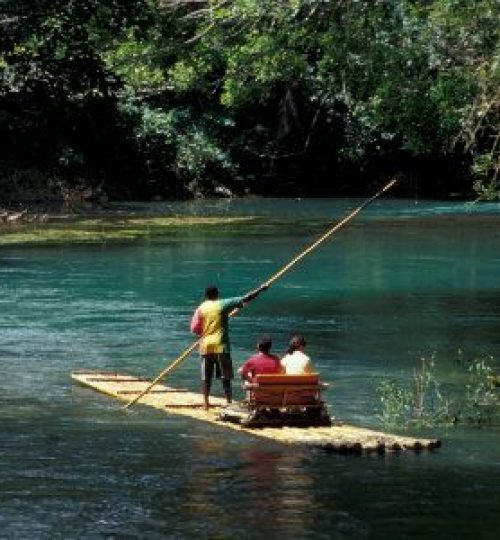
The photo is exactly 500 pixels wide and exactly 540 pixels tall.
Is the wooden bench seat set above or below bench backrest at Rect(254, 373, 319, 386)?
below

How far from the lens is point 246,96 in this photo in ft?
142

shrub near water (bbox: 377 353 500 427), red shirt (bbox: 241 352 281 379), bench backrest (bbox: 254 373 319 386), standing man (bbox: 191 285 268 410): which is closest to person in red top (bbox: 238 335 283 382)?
red shirt (bbox: 241 352 281 379)

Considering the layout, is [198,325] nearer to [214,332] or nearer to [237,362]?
[214,332]

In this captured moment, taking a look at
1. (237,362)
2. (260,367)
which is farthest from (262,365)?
(237,362)

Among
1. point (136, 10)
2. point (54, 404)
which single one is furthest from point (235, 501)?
point (136, 10)

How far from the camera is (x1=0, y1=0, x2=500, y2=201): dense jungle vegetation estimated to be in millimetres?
22062

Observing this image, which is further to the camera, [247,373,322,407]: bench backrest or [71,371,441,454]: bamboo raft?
[247,373,322,407]: bench backrest

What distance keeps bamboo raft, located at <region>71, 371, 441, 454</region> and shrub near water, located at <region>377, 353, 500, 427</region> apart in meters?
1.45

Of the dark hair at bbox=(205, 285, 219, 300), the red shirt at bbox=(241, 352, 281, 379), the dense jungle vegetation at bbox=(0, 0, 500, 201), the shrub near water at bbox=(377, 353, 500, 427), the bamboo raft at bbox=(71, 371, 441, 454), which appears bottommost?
the shrub near water at bbox=(377, 353, 500, 427)

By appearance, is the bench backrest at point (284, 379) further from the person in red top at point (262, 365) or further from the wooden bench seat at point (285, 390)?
the person in red top at point (262, 365)

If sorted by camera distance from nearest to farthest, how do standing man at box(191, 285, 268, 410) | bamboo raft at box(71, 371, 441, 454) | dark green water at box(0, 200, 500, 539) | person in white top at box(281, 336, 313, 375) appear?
dark green water at box(0, 200, 500, 539), bamboo raft at box(71, 371, 441, 454), person in white top at box(281, 336, 313, 375), standing man at box(191, 285, 268, 410)

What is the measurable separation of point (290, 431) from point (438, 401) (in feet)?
12.8

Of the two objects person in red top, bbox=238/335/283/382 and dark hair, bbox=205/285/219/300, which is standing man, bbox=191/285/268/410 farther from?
person in red top, bbox=238/335/283/382

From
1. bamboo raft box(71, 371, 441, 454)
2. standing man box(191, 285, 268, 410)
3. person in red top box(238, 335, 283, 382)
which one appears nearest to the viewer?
bamboo raft box(71, 371, 441, 454)
